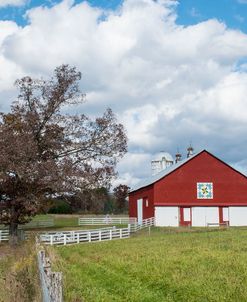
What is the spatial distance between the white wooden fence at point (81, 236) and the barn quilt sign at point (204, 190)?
41.9 feet

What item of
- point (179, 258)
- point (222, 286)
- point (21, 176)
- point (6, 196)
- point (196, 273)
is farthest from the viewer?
point (6, 196)

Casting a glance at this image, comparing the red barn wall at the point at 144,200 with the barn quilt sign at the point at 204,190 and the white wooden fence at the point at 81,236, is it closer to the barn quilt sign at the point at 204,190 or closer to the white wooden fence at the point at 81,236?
the barn quilt sign at the point at 204,190

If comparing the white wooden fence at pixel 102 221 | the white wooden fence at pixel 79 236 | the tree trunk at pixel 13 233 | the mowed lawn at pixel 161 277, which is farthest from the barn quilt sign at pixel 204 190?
the mowed lawn at pixel 161 277

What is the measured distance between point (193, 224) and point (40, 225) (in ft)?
55.4

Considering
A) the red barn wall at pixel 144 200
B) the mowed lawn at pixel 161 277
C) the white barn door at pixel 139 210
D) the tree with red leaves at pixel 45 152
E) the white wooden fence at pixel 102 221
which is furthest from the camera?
the white wooden fence at pixel 102 221

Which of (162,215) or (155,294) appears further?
(162,215)

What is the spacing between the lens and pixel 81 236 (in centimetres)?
3638

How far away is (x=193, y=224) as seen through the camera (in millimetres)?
50594

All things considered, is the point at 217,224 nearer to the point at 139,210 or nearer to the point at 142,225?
the point at 142,225

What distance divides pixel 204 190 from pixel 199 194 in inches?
24.9

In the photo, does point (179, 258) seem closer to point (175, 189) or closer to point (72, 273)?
point (72, 273)

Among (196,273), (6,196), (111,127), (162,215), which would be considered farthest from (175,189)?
(196,273)

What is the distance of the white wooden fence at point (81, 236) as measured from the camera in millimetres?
33969

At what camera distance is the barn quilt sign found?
167 ft
